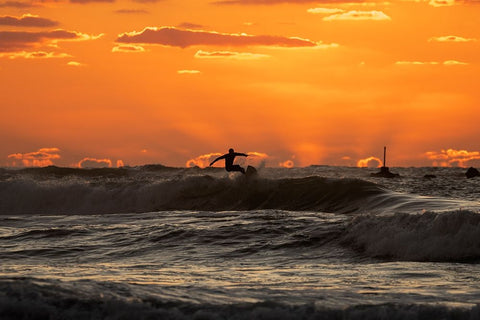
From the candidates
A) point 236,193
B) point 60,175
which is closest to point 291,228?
point 236,193

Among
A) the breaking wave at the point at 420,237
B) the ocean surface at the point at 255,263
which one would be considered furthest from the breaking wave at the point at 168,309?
the breaking wave at the point at 420,237

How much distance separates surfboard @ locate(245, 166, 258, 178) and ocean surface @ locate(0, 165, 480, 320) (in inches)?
220

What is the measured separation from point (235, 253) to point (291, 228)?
3361mm

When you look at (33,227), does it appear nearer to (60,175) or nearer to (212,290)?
(212,290)

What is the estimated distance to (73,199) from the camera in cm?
3972

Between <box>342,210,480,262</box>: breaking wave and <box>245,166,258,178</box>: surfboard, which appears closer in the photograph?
<box>342,210,480,262</box>: breaking wave

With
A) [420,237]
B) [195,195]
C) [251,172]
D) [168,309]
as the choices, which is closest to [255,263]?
[420,237]

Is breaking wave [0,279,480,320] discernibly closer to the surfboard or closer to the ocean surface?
the ocean surface

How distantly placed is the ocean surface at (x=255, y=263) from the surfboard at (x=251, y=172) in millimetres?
5587

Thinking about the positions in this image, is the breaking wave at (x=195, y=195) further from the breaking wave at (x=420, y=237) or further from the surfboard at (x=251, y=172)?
the breaking wave at (x=420, y=237)

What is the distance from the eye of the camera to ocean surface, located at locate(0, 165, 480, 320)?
10.7 meters

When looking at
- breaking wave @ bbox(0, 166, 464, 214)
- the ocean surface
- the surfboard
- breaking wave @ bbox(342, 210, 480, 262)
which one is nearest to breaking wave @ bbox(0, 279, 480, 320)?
the ocean surface

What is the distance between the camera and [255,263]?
16.4 meters

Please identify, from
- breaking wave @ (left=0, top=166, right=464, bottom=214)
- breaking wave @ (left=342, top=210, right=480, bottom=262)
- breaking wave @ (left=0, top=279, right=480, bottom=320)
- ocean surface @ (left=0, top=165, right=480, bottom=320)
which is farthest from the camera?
breaking wave @ (left=0, top=166, right=464, bottom=214)
